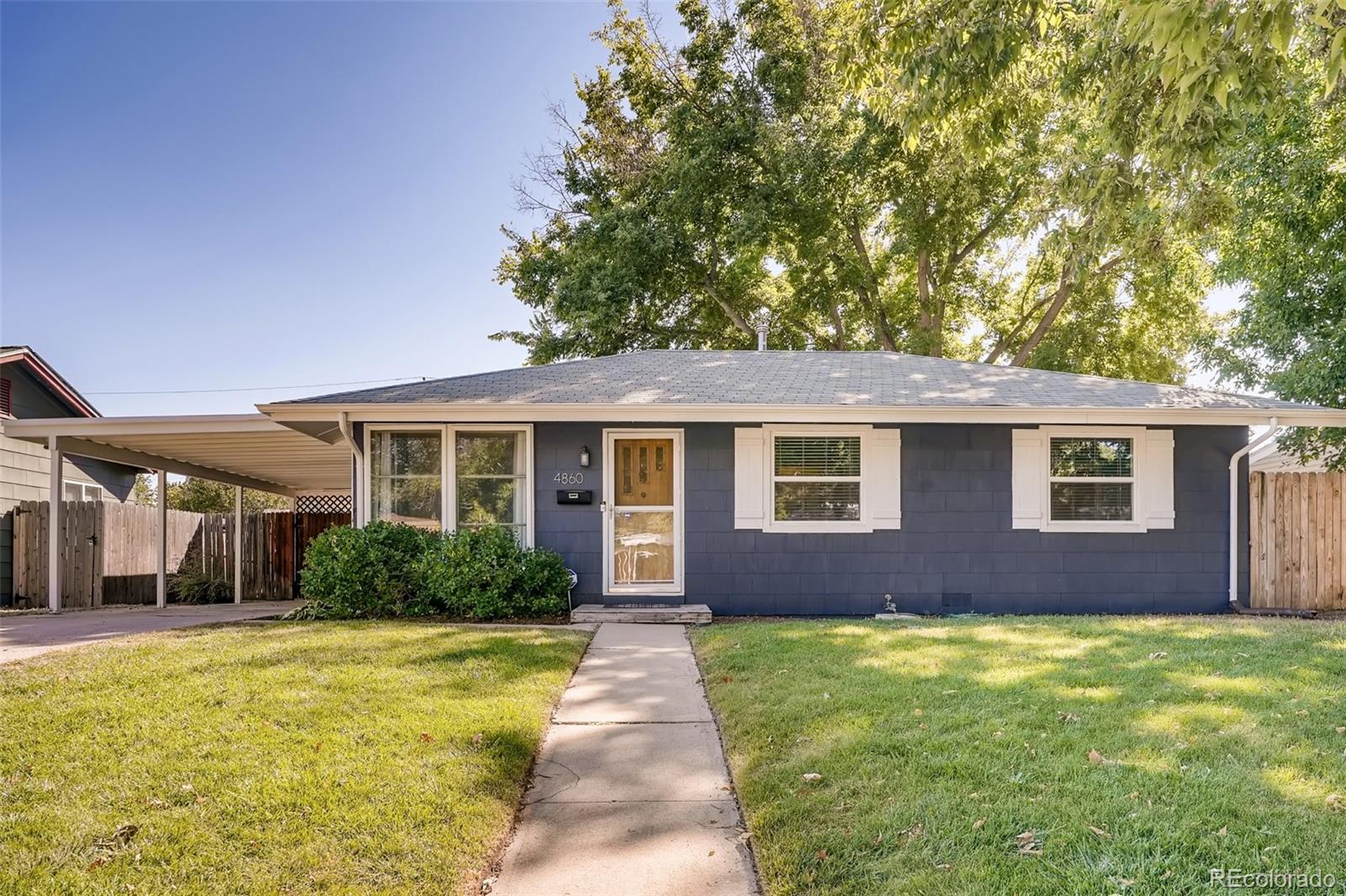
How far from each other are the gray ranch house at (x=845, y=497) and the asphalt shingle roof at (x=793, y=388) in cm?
8

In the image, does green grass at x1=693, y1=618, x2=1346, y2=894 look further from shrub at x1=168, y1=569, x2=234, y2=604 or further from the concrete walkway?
shrub at x1=168, y1=569, x2=234, y2=604

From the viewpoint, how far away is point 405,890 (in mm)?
2406

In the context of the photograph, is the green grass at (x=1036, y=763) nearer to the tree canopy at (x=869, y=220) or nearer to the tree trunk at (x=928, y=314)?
the tree canopy at (x=869, y=220)

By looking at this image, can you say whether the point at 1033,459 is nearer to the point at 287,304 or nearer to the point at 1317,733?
the point at 1317,733

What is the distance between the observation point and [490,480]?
8922 mm

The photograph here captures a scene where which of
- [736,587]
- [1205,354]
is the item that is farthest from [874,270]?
[736,587]

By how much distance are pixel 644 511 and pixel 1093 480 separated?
5.22m

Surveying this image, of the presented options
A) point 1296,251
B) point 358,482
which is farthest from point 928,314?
point 358,482

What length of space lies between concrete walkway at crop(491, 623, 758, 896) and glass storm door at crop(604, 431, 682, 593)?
147 inches

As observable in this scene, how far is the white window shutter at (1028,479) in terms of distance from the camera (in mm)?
8938

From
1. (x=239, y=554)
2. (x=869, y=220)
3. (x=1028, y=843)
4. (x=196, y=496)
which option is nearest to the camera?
(x=1028, y=843)

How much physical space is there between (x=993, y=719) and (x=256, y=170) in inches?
610
